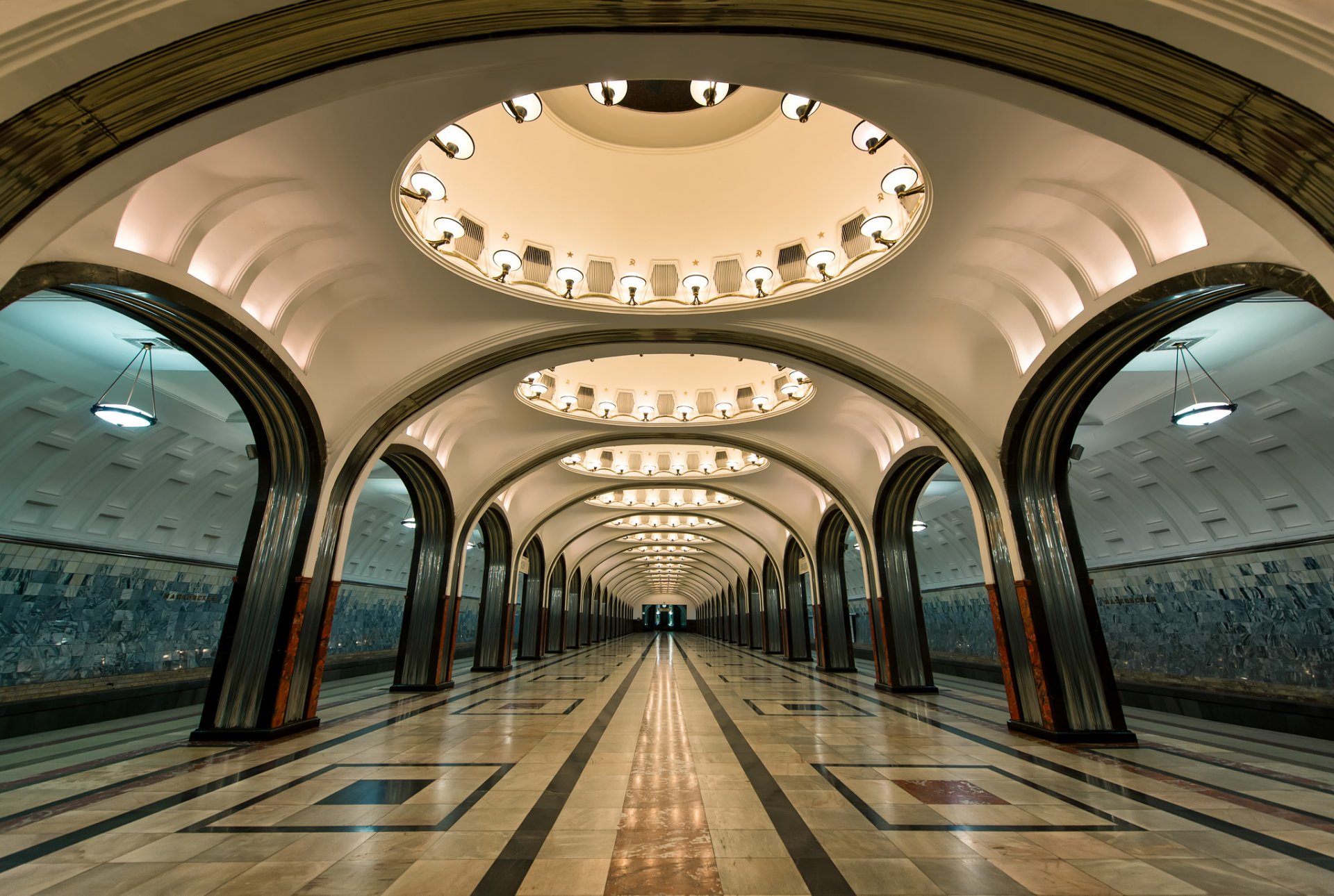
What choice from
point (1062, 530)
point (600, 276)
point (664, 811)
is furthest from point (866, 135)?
point (664, 811)

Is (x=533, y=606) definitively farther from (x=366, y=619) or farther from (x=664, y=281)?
(x=664, y=281)

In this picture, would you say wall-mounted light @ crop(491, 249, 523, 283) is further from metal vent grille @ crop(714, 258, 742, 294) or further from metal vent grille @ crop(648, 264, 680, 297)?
metal vent grille @ crop(714, 258, 742, 294)

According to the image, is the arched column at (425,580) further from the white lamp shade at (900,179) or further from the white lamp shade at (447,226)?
the white lamp shade at (900,179)

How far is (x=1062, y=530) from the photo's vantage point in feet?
25.1

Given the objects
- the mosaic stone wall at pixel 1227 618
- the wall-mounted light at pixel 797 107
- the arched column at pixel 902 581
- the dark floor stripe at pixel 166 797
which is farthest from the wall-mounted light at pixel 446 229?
the mosaic stone wall at pixel 1227 618

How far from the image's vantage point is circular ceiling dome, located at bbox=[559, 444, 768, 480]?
1705 centimetres

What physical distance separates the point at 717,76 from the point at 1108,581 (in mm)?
12437

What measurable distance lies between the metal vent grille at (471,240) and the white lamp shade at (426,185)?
1.19 meters

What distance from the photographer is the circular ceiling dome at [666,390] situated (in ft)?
41.2

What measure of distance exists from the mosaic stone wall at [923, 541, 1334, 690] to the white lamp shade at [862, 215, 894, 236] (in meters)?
7.67

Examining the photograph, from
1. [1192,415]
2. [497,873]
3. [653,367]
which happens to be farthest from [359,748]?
[1192,415]

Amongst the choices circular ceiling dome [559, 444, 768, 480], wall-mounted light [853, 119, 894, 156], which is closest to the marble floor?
wall-mounted light [853, 119, 894, 156]

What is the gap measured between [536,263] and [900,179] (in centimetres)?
488

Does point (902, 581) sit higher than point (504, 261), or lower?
lower
